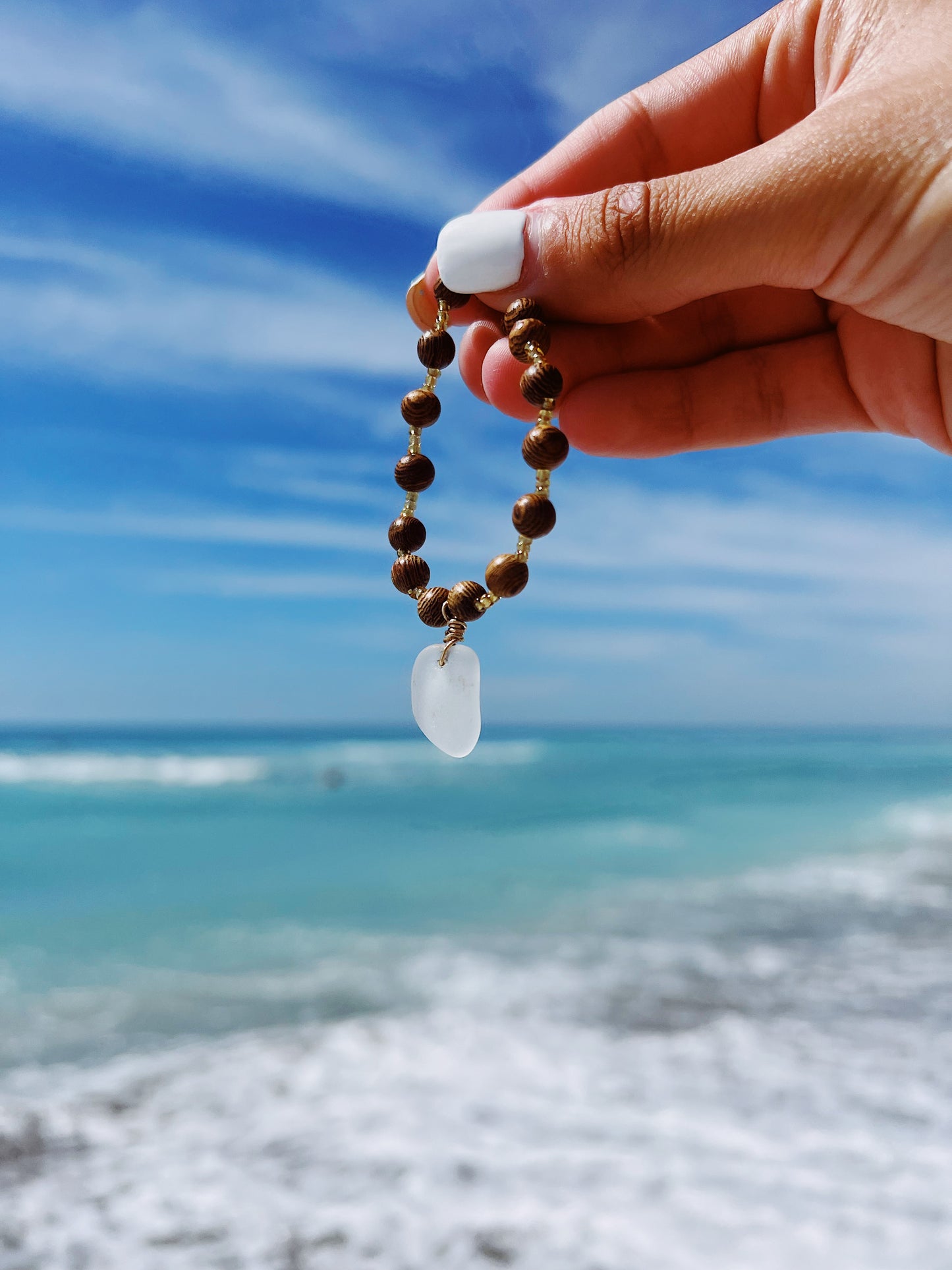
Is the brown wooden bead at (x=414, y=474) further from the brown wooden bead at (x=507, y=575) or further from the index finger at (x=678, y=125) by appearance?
the index finger at (x=678, y=125)

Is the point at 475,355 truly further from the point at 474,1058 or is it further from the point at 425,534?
the point at 474,1058

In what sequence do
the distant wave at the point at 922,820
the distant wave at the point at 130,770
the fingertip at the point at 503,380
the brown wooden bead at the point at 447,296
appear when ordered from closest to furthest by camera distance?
the brown wooden bead at the point at 447,296 → the fingertip at the point at 503,380 → the distant wave at the point at 922,820 → the distant wave at the point at 130,770

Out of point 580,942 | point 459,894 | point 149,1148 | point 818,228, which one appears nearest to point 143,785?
point 459,894

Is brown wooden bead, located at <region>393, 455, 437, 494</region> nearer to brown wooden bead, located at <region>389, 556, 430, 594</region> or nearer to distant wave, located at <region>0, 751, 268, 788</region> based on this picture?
brown wooden bead, located at <region>389, 556, 430, 594</region>

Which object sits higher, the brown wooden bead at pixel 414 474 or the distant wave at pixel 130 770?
the brown wooden bead at pixel 414 474

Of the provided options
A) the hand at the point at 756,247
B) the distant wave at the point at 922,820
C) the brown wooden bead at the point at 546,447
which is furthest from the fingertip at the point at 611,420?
the distant wave at the point at 922,820

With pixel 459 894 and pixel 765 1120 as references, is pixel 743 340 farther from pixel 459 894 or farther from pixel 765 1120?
pixel 459 894

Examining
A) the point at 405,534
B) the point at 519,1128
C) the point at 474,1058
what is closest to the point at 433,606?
the point at 405,534
